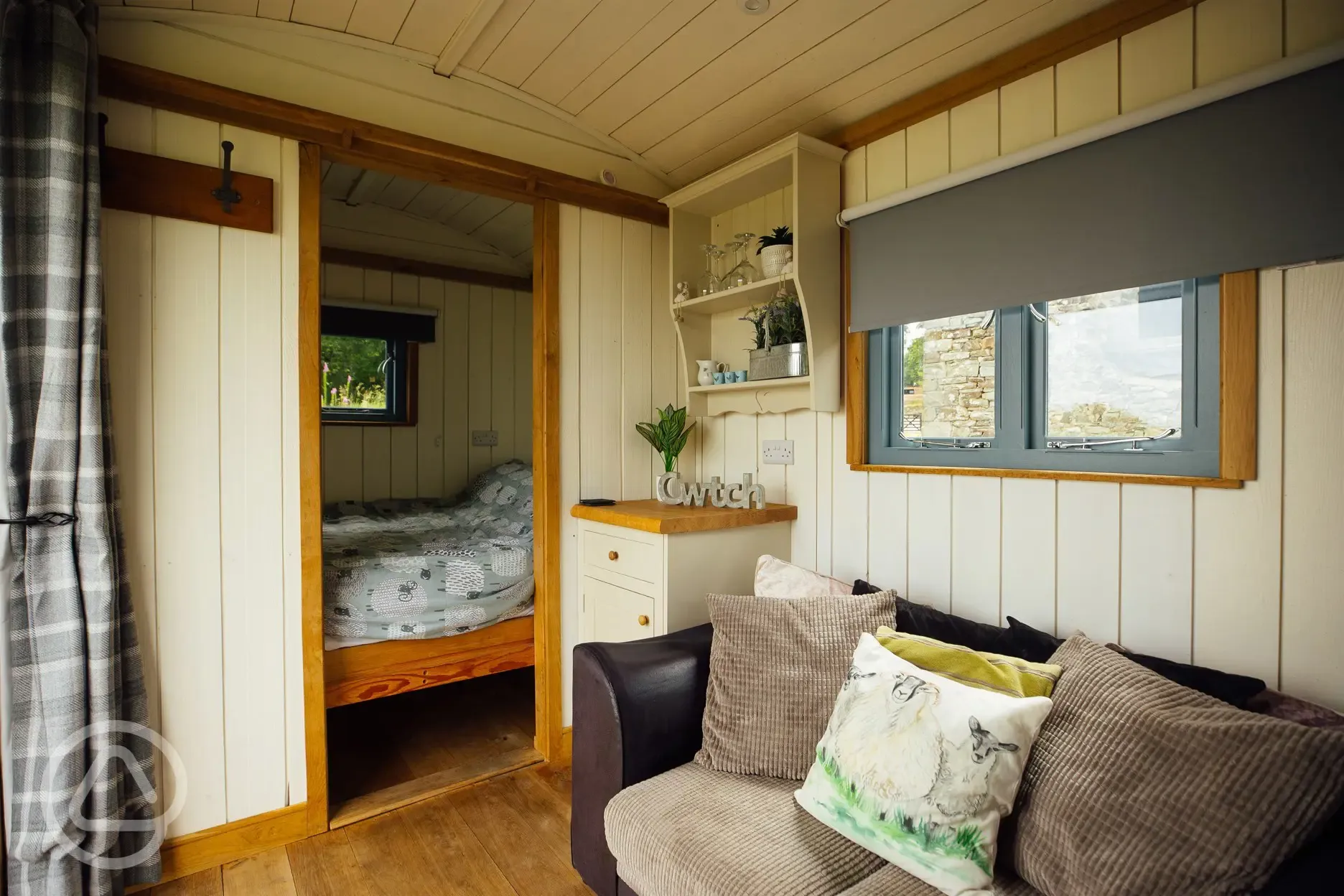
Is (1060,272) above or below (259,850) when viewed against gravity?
above

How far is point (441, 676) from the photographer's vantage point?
2.42 meters

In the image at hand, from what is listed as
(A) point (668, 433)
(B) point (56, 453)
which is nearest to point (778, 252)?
(A) point (668, 433)

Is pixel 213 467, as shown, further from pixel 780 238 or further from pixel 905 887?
pixel 905 887

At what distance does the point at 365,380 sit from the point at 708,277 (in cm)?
235

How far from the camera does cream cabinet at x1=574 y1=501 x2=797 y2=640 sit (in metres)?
2.12

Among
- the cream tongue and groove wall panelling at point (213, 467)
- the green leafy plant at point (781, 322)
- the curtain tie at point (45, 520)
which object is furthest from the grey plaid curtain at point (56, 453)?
the green leafy plant at point (781, 322)

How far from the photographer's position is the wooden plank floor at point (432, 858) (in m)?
1.78

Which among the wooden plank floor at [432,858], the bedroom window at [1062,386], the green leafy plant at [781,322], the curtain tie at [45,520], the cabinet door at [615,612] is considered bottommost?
the wooden plank floor at [432,858]

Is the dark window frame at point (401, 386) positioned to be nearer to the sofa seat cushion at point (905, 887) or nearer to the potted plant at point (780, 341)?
the potted plant at point (780, 341)

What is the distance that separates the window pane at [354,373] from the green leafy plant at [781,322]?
260cm

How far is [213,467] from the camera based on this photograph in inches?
73.9

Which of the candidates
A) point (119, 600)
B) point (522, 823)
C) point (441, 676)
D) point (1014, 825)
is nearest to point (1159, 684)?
point (1014, 825)

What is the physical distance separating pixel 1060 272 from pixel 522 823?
87.8 inches

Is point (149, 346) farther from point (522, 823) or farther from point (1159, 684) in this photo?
point (1159, 684)
